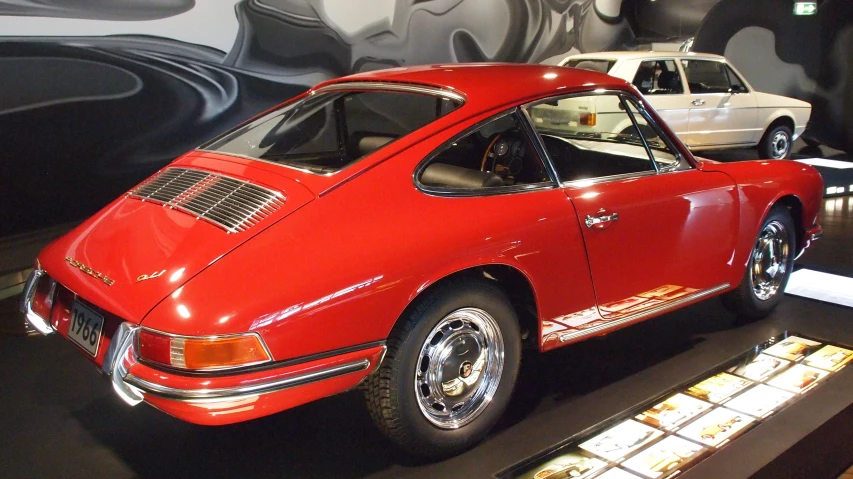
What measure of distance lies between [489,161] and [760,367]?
1.47m

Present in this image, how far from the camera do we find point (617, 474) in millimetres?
2262

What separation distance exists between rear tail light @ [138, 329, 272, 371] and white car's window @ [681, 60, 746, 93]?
6.68 meters

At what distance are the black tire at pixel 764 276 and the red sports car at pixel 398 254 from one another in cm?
20

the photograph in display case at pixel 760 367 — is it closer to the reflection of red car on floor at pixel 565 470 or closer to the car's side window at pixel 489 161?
the reflection of red car on floor at pixel 565 470

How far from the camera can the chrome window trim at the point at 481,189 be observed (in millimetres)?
2348

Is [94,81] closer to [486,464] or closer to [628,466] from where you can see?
[486,464]

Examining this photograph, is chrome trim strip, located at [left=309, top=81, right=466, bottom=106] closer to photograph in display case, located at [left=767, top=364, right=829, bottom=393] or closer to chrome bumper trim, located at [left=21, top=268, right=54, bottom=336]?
chrome bumper trim, located at [left=21, top=268, right=54, bottom=336]

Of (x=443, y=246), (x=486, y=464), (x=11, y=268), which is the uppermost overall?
(x=443, y=246)

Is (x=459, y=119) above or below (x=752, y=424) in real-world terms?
above

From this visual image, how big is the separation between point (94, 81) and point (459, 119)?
363cm

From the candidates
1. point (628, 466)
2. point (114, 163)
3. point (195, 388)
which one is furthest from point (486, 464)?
point (114, 163)

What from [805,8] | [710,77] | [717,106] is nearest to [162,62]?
[717,106]

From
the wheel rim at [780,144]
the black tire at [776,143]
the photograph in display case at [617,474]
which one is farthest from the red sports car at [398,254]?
the wheel rim at [780,144]

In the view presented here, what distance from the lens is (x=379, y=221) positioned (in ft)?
7.18
